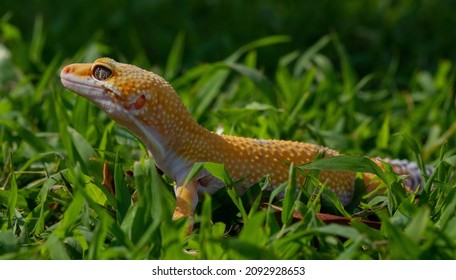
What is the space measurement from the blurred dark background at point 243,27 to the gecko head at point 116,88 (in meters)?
3.31

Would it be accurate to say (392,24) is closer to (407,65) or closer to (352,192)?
(407,65)

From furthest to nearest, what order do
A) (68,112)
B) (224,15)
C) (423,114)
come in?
(224,15)
(423,114)
(68,112)

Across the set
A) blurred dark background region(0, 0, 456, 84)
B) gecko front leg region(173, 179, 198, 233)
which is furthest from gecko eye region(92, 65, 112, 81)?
blurred dark background region(0, 0, 456, 84)

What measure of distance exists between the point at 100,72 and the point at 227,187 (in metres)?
0.75

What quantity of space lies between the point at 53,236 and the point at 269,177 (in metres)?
1.04

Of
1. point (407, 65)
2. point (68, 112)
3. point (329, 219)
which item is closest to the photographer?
point (329, 219)

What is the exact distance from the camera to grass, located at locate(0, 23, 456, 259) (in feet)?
10.1

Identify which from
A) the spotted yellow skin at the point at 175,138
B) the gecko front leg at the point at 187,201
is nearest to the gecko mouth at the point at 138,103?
the spotted yellow skin at the point at 175,138

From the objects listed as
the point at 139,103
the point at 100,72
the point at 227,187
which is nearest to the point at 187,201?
the point at 227,187

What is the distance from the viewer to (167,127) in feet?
12.2

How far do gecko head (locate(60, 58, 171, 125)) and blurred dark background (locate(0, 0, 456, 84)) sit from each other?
3.31 m

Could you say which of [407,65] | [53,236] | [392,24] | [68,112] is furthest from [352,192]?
[392,24]

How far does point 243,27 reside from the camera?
25.1 feet

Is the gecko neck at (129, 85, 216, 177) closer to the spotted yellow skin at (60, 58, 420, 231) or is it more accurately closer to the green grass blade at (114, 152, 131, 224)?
the spotted yellow skin at (60, 58, 420, 231)
